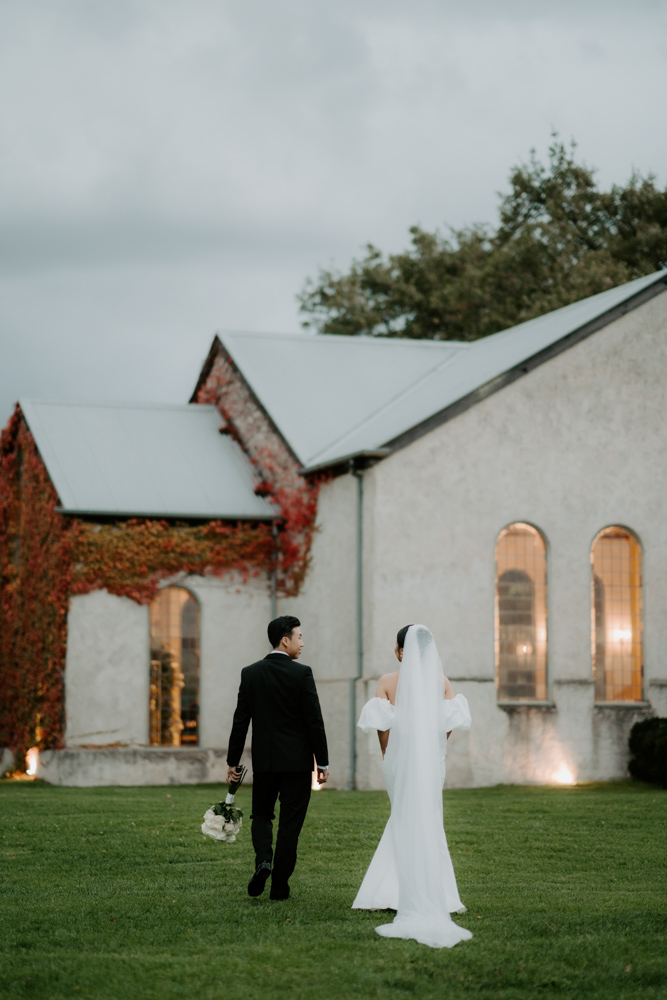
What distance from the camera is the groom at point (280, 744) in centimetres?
883

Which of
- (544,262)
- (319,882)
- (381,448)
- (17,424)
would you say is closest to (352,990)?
(319,882)

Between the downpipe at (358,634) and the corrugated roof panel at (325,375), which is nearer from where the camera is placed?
the downpipe at (358,634)

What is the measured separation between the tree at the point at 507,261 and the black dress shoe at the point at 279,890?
93.9ft

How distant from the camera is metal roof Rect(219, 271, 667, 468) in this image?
792 inches

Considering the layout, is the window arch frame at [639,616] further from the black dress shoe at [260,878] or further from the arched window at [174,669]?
the black dress shoe at [260,878]

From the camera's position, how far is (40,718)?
Result: 20766 mm

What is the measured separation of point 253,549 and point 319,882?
1201cm

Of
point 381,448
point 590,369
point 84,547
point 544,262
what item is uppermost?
point 544,262

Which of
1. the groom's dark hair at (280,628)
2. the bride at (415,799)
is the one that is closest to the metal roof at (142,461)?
the groom's dark hair at (280,628)

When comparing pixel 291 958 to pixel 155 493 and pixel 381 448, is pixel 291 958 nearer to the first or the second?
pixel 381 448

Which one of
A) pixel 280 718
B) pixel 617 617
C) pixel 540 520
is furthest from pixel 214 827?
pixel 617 617

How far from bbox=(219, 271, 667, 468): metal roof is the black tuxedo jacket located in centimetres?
973

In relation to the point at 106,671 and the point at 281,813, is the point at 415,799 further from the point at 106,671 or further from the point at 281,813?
the point at 106,671

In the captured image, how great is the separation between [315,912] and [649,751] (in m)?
11.3
